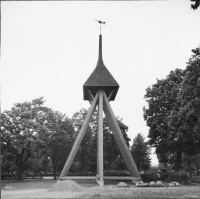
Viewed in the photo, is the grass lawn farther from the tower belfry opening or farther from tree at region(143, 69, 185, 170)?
tree at region(143, 69, 185, 170)

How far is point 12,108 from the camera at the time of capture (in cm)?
3338

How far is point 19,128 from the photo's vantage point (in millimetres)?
32000

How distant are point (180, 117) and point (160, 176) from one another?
11707mm

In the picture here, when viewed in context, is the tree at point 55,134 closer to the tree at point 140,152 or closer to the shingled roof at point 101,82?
the shingled roof at point 101,82

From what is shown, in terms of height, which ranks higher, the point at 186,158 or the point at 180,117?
the point at 180,117

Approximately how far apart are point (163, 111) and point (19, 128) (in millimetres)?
18894

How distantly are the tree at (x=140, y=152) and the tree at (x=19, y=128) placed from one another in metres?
24.3

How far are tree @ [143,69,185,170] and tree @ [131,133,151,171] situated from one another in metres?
20.1

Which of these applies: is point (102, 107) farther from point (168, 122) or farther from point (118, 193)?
point (118, 193)

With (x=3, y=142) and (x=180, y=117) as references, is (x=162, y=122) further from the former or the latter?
(x=3, y=142)

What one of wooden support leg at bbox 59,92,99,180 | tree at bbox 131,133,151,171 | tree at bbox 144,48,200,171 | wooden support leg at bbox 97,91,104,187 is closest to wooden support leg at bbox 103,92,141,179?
wooden support leg at bbox 97,91,104,187

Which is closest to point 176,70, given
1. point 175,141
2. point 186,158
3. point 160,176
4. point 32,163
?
point 175,141

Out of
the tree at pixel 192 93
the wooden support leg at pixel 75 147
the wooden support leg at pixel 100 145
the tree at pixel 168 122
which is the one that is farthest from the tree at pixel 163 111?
the wooden support leg at pixel 75 147

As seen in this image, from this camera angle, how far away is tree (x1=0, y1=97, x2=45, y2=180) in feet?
100
